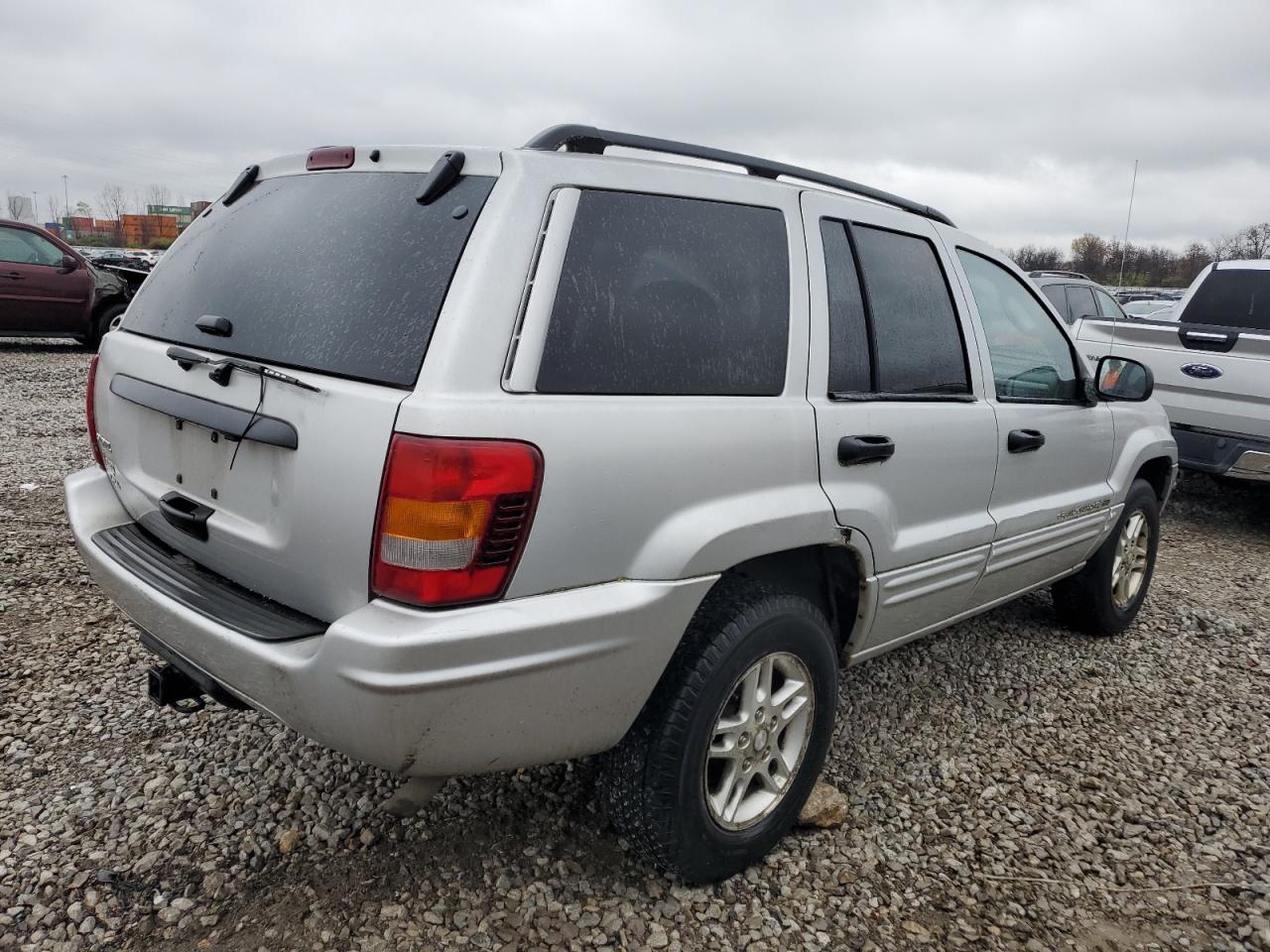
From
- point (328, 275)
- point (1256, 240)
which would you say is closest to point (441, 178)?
point (328, 275)

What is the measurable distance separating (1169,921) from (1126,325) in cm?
495

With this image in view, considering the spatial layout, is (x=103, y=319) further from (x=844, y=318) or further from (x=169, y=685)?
(x=844, y=318)

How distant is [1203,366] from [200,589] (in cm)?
622

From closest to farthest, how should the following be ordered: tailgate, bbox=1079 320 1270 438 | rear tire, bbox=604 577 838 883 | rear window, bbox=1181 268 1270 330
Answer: rear tire, bbox=604 577 838 883
tailgate, bbox=1079 320 1270 438
rear window, bbox=1181 268 1270 330

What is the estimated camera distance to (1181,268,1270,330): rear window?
7.07 metres

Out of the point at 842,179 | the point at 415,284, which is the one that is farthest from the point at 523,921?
the point at 842,179

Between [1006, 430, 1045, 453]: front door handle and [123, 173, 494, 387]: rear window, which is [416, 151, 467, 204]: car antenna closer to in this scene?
[123, 173, 494, 387]: rear window

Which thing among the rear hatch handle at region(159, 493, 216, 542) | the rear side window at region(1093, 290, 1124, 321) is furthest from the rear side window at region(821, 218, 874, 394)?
the rear side window at region(1093, 290, 1124, 321)

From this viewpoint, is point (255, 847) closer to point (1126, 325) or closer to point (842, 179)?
point (842, 179)

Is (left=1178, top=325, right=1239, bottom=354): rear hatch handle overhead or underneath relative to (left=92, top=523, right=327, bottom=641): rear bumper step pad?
overhead

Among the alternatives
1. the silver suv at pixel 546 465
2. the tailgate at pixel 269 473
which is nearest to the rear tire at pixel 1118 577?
the silver suv at pixel 546 465

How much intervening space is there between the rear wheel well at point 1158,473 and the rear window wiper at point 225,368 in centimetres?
383

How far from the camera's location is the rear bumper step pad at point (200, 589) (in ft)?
→ 6.45

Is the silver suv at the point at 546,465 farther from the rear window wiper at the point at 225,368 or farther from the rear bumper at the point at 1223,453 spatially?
the rear bumper at the point at 1223,453
